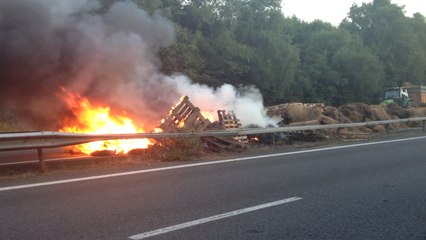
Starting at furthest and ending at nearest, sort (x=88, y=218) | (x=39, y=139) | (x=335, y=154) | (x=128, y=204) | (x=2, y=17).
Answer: (x=2, y=17) → (x=335, y=154) → (x=39, y=139) → (x=128, y=204) → (x=88, y=218)

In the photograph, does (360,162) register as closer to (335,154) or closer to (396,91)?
(335,154)

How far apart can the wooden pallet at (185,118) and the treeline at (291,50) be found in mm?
6311

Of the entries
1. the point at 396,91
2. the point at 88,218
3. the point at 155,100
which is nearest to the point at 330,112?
the point at 155,100

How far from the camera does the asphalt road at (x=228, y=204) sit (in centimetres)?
453

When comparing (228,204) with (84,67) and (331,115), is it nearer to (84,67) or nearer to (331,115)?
(84,67)

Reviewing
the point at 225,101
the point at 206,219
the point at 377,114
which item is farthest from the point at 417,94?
the point at 206,219

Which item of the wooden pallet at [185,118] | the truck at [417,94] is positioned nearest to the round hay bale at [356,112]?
the wooden pallet at [185,118]

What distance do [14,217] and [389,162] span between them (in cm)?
723

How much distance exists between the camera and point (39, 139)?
793 centimetres

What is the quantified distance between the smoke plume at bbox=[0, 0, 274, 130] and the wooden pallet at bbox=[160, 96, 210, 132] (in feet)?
4.16

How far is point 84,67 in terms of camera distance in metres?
14.5

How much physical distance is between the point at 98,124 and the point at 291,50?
86.6ft

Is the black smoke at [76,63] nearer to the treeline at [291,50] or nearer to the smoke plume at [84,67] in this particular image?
the smoke plume at [84,67]

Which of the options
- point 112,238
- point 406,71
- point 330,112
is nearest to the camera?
point 112,238
